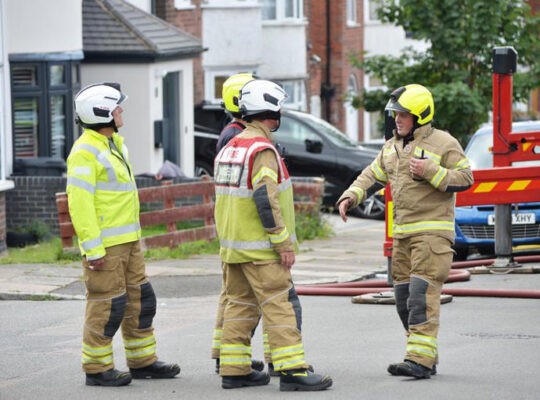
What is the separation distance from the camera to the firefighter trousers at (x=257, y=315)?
8.00m

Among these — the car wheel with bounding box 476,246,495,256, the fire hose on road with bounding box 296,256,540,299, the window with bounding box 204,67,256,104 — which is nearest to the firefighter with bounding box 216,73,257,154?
the fire hose on road with bounding box 296,256,540,299

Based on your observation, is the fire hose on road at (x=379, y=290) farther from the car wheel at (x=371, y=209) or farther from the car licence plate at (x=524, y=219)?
the car wheel at (x=371, y=209)

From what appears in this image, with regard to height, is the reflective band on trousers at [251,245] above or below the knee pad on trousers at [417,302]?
above

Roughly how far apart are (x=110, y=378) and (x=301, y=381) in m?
1.21

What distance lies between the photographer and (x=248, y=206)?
805 cm

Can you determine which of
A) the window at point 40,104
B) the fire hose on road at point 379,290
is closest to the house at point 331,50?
the window at point 40,104

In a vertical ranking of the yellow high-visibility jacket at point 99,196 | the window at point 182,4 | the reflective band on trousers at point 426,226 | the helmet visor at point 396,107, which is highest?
the window at point 182,4

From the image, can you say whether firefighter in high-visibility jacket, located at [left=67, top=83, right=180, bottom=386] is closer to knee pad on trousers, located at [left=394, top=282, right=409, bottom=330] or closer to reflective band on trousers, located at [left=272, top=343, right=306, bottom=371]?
reflective band on trousers, located at [left=272, top=343, right=306, bottom=371]

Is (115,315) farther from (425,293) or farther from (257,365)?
(425,293)

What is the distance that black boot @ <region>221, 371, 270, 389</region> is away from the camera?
322 inches

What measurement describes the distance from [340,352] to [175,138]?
14983mm

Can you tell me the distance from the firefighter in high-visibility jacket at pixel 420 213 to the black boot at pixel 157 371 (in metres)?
1.35

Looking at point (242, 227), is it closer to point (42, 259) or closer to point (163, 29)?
point (42, 259)

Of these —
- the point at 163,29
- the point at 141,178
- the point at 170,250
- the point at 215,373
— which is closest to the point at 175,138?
the point at 163,29
